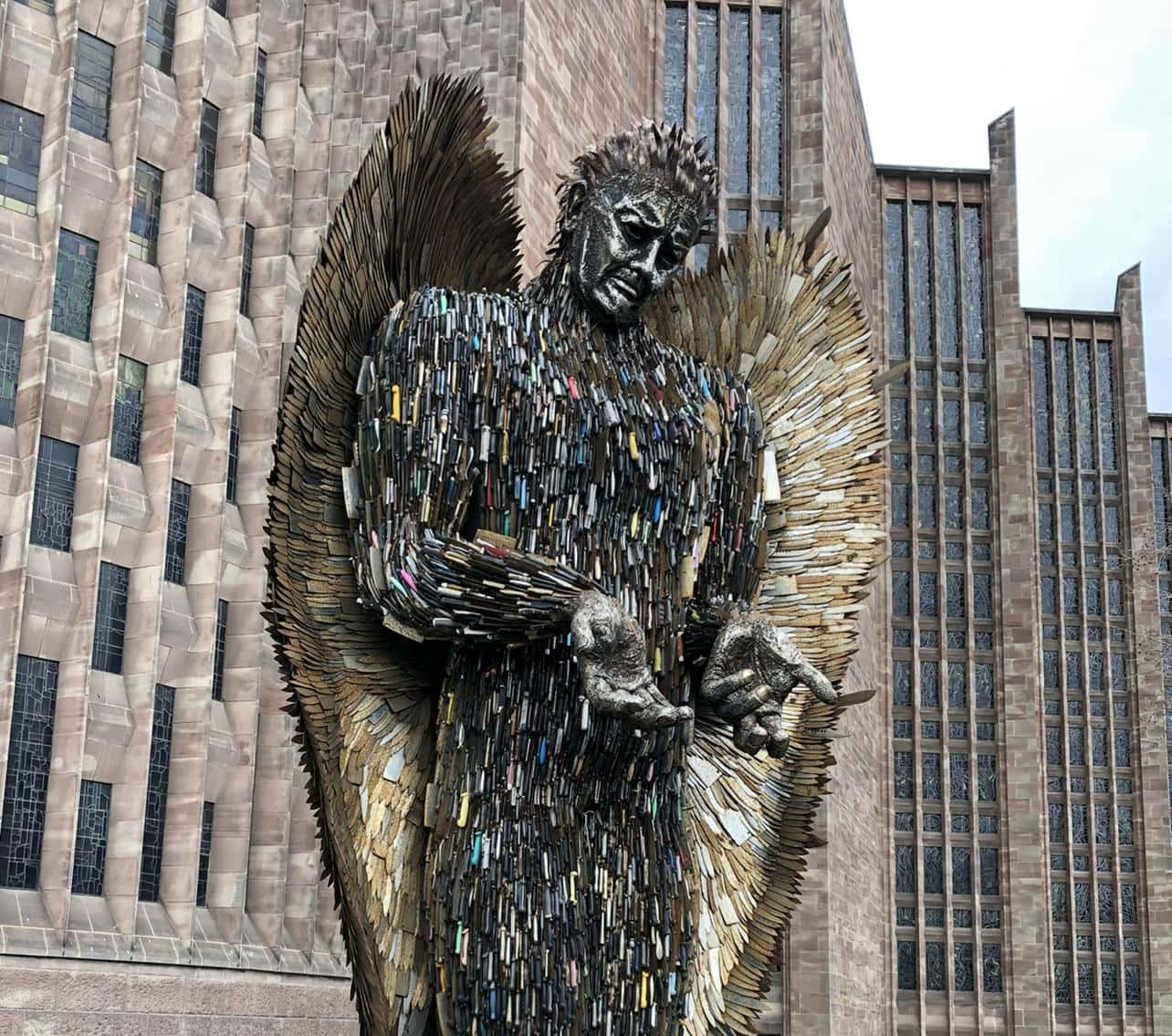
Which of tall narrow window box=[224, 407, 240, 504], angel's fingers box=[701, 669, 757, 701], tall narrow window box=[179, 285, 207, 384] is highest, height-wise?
tall narrow window box=[179, 285, 207, 384]

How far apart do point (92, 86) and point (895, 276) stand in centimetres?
2538

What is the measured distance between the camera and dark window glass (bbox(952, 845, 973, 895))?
1401 inches

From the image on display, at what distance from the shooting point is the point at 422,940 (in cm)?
271

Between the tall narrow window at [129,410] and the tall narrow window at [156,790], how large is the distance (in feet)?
8.34

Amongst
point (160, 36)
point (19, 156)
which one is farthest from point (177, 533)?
point (160, 36)

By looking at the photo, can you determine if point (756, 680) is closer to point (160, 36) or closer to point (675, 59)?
point (160, 36)

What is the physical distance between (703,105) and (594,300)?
94.5ft

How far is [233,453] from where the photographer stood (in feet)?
61.0

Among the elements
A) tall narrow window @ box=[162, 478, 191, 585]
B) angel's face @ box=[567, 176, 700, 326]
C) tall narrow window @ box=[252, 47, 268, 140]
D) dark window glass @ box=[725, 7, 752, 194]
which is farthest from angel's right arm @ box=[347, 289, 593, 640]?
dark window glass @ box=[725, 7, 752, 194]

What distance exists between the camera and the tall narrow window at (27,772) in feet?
49.8

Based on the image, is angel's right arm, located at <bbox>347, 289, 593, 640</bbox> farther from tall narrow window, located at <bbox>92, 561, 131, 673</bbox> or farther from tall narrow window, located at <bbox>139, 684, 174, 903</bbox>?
tall narrow window, located at <bbox>139, 684, 174, 903</bbox>

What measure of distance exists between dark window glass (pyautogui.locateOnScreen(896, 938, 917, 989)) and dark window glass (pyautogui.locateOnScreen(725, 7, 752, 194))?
16.6 meters

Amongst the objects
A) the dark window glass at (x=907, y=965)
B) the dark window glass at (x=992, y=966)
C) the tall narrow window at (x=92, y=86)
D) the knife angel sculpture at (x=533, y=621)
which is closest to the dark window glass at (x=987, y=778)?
the dark window glass at (x=992, y=966)

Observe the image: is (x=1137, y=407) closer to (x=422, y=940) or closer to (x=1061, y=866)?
(x=1061, y=866)
